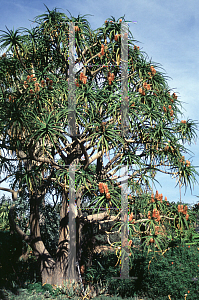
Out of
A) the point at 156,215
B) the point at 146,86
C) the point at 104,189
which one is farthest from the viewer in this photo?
the point at 146,86

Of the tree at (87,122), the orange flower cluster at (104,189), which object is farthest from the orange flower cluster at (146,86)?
the orange flower cluster at (104,189)

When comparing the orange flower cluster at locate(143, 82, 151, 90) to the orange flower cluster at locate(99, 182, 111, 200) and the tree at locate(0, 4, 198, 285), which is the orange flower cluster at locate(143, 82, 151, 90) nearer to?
the tree at locate(0, 4, 198, 285)

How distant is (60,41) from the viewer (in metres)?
8.53

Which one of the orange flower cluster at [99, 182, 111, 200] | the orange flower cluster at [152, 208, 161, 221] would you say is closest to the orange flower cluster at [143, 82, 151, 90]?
the orange flower cluster at [99, 182, 111, 200]

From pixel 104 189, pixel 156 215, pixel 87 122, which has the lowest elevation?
pixel 156 215

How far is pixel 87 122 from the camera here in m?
7.20

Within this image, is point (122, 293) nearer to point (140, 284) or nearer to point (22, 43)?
point (140, 284)

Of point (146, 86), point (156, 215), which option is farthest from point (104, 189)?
point (146, 86)

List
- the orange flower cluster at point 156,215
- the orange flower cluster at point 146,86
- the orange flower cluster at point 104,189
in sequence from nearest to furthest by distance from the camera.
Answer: the orange flower cluster at point 104,189
the orange flower cluster at point 156,215
the orange flower cluster at point 146,86

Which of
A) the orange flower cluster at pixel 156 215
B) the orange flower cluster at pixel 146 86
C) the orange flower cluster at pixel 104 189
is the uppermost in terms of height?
the orange flower cluster at pixel 146 86

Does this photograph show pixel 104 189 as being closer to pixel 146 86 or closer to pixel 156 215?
pixel 156 215

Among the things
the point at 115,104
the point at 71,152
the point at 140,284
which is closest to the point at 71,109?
the point at 115,104

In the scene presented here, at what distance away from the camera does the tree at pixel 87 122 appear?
723 cm

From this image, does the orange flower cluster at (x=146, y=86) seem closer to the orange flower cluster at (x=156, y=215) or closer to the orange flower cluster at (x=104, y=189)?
the orange flower cluster at (x=104, y=189)
